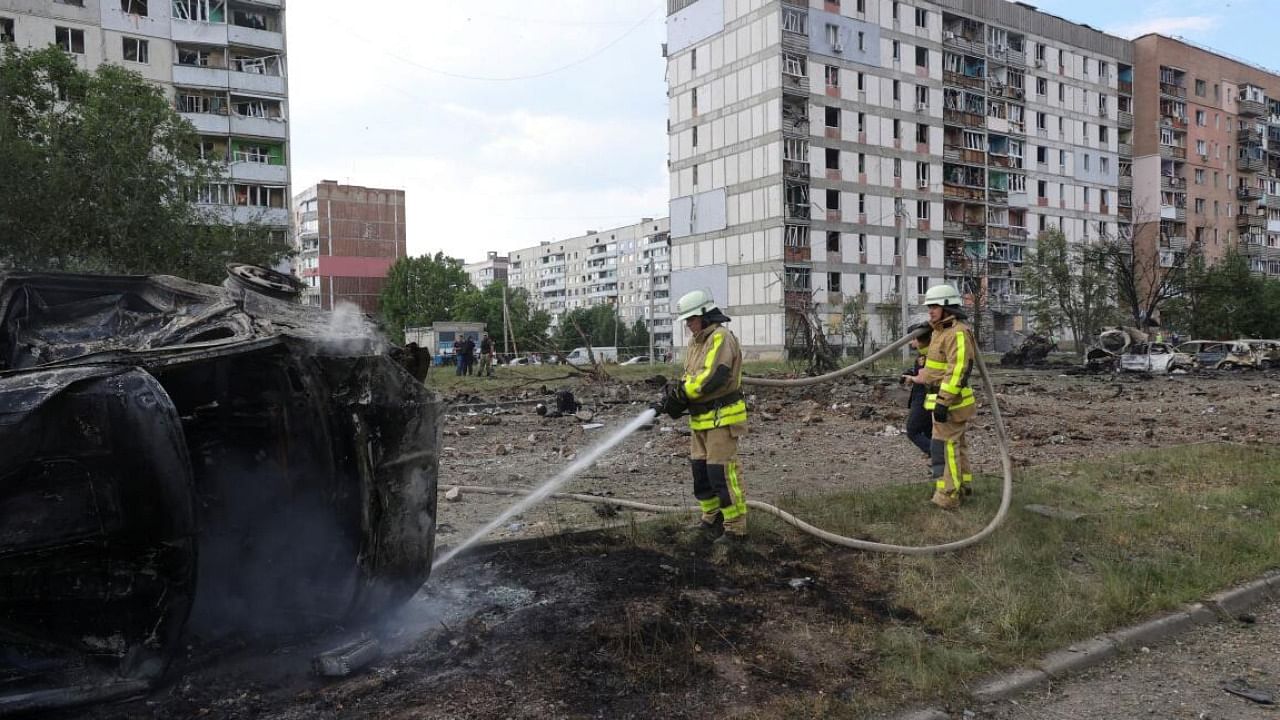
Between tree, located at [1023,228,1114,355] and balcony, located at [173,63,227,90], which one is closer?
tree, located at [1023,228,1114,355]

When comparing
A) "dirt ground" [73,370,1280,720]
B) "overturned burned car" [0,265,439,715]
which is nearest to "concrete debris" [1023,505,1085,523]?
"dirt ground" [73,370,1280,720]

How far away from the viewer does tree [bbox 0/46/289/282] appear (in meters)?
19.4

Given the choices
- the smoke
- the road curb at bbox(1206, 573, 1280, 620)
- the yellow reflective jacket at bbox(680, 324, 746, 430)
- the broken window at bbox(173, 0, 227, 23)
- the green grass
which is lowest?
the road curb at bbox(1206, 573, 1280, 620)

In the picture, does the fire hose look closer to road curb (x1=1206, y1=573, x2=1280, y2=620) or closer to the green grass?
the green grass

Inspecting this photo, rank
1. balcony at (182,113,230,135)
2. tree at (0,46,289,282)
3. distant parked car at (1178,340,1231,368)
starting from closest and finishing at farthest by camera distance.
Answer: tree at (0,46,289,282), distant parked car at (1178,340,1231,368), balcony at (182,113,230,135)

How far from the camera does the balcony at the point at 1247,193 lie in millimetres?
73062

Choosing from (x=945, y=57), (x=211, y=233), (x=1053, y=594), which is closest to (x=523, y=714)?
(x=1053, y=594)

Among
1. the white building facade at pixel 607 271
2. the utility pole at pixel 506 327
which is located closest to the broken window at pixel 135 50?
the utility pole at pixel 506 327

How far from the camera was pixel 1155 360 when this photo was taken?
29.2 metres

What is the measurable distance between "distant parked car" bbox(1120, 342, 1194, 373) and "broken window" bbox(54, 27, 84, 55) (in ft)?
152

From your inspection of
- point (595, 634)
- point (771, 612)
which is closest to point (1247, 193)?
point (771, 612)

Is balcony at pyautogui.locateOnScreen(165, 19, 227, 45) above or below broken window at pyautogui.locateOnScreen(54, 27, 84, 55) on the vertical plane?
above

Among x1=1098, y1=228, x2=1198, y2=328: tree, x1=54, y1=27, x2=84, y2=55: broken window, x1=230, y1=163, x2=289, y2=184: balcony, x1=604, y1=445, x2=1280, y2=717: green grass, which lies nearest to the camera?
x1=604, y1=445, x2=1280, y2=717: green grass

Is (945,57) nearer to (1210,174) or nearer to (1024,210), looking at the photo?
(1024,210)
